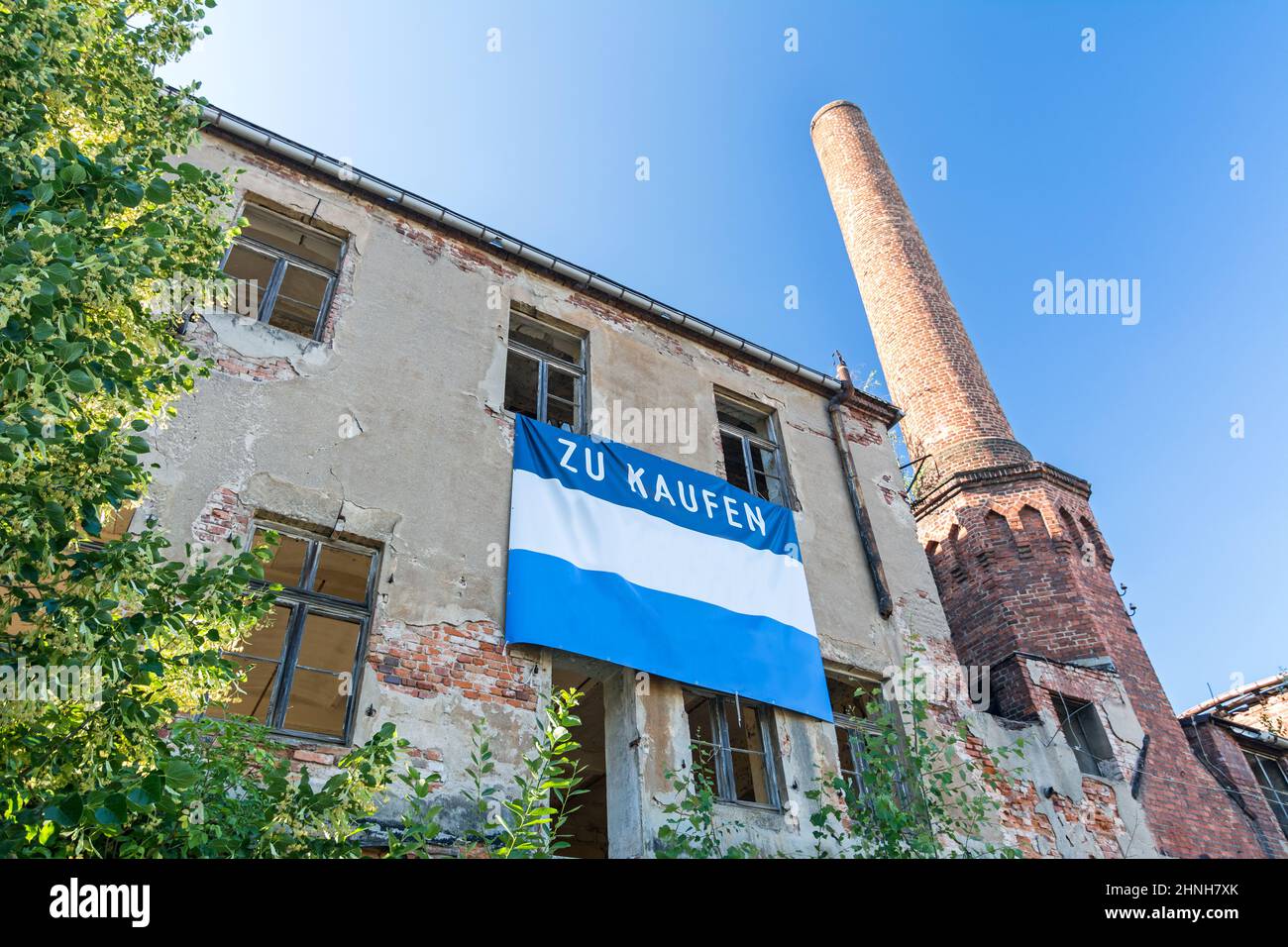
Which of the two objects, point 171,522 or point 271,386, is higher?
point 271,386

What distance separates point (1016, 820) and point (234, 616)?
739 centimetres

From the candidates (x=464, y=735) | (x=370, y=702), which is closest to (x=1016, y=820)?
(x=464, y=735)

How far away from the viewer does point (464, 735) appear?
5898 millimetres

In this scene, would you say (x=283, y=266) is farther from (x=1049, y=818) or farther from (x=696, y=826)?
(x=1049, y=818)

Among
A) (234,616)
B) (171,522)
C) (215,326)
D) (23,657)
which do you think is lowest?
(23,657)

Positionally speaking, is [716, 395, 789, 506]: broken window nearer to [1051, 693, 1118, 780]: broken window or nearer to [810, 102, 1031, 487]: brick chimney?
[1051, 693, 1118, 780]: broken window

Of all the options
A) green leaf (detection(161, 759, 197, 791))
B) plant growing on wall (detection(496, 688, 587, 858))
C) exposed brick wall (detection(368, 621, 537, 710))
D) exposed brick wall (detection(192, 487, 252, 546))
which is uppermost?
exposed brick wall (detection(192, 487, 252, 546))

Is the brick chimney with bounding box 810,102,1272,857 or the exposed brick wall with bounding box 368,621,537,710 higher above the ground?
the brick chimney with bounding box 810,102,1272,857

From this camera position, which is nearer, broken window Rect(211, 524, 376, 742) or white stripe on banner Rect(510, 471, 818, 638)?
broken window Rect(211, 524, 376, 742)

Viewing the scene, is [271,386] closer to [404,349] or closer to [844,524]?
[404,349]

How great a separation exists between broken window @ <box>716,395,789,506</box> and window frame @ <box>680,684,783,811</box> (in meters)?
2.75

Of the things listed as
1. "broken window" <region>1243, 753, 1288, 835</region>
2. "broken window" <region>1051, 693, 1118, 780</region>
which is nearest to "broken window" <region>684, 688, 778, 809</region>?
"broken window" <region>1051, 693, 1118, 780</region>

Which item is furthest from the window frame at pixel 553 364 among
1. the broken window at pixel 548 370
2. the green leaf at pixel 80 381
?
the green leaf at pixel 80 381

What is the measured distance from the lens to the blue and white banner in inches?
270
